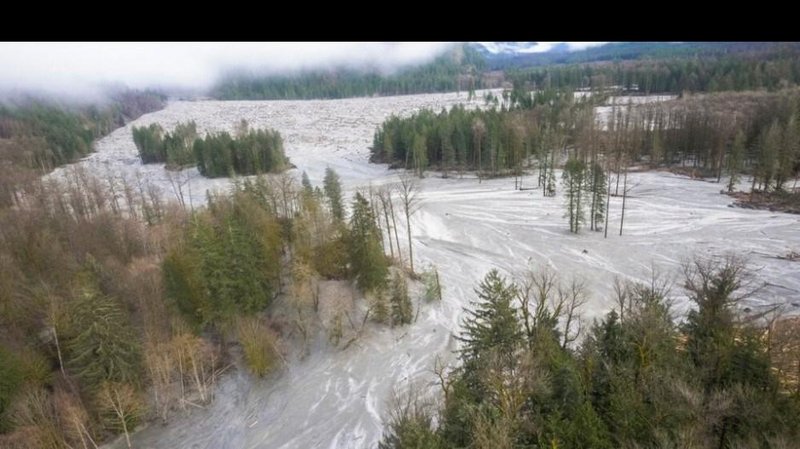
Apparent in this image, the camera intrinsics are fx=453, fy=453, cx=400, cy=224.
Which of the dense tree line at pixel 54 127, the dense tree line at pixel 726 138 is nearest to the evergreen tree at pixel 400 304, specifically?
the dense tree line at pixel 726 138

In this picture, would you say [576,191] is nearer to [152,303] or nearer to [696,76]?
[152,303]

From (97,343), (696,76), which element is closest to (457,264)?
(97,343)

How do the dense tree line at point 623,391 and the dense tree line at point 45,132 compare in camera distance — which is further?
the dense tree line at point 45,132

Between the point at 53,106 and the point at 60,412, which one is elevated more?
the point at 53,106

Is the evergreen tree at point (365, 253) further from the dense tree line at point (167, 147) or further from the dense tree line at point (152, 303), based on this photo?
the dense tree line at point (167, 147)

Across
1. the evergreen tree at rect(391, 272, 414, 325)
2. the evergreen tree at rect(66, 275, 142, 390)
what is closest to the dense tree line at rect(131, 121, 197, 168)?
the evergreen tree at rect(66, 275, 142, 390)

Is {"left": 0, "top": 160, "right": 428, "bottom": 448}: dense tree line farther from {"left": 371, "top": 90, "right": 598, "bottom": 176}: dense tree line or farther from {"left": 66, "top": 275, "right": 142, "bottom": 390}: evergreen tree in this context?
{"left": 371, "top": 90, "right": 598, "bottom": 176}: dense tree line
